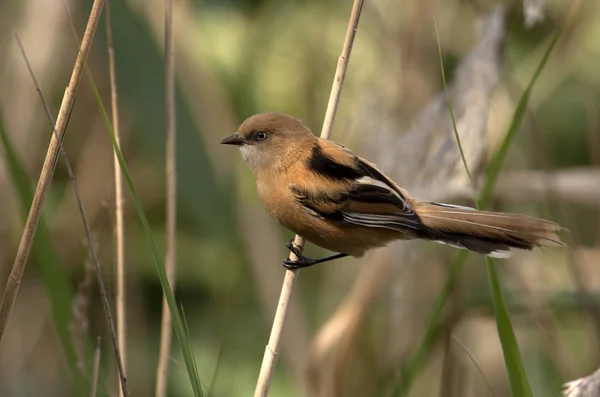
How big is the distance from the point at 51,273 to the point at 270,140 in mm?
814

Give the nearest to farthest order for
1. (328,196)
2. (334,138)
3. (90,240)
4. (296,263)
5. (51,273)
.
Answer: (90,240)
(51,273)
(296,263)
(328,196)
(334,138)

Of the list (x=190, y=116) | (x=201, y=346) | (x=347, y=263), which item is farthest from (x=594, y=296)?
(x=201, y=346)

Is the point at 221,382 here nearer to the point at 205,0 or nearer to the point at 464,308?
the point at 464,308

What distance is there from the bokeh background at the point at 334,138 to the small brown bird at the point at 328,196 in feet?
0.87

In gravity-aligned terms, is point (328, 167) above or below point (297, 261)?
above

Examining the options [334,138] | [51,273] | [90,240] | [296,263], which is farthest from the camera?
[334,138]

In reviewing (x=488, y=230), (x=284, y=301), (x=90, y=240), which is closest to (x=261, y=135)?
(x=284, y=301)

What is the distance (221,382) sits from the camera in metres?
3.73

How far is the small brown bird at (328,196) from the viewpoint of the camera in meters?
2.20

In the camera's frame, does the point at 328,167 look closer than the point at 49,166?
No

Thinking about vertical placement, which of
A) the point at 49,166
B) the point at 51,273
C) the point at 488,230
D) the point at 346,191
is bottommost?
the point at 51,273

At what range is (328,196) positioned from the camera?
90.4 inches

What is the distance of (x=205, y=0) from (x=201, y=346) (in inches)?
71.1

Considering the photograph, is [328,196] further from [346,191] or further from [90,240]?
[90,240]
